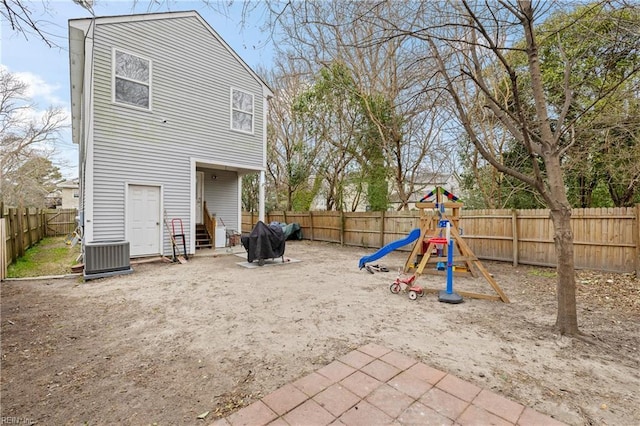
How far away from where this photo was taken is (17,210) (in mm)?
8664

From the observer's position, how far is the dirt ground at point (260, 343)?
2279 mm

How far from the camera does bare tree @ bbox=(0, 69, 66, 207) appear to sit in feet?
55.4

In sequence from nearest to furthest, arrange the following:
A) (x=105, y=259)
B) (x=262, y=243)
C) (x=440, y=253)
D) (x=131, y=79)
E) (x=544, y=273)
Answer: (x=105, y=259) → (x=544, y=273) → (x=440, y=253) → (x=262, y=243) → (x=131, y=79)

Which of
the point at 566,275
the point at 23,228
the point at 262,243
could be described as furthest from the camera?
the point at 23,228

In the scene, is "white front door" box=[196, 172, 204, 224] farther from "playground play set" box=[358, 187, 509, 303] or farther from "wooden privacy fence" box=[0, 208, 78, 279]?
"playground play set" box=[358, 187, 509, 303]

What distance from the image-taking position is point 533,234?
747cm

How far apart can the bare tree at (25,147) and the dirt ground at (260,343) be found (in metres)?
17.1

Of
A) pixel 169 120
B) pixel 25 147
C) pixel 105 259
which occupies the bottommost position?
pixel 105 259

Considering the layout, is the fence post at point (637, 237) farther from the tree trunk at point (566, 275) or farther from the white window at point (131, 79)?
the white window at point (131, 79)

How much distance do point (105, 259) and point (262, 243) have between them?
341cm

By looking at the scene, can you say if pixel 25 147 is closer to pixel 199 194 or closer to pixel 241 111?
pixel 199 194

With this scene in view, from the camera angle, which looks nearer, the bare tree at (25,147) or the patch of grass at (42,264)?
the patch of grass at (42,264)

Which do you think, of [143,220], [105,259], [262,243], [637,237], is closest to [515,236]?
[637,237]

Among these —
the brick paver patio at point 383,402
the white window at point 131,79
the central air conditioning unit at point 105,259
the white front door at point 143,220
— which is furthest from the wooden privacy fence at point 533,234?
the white window at point 131,79
